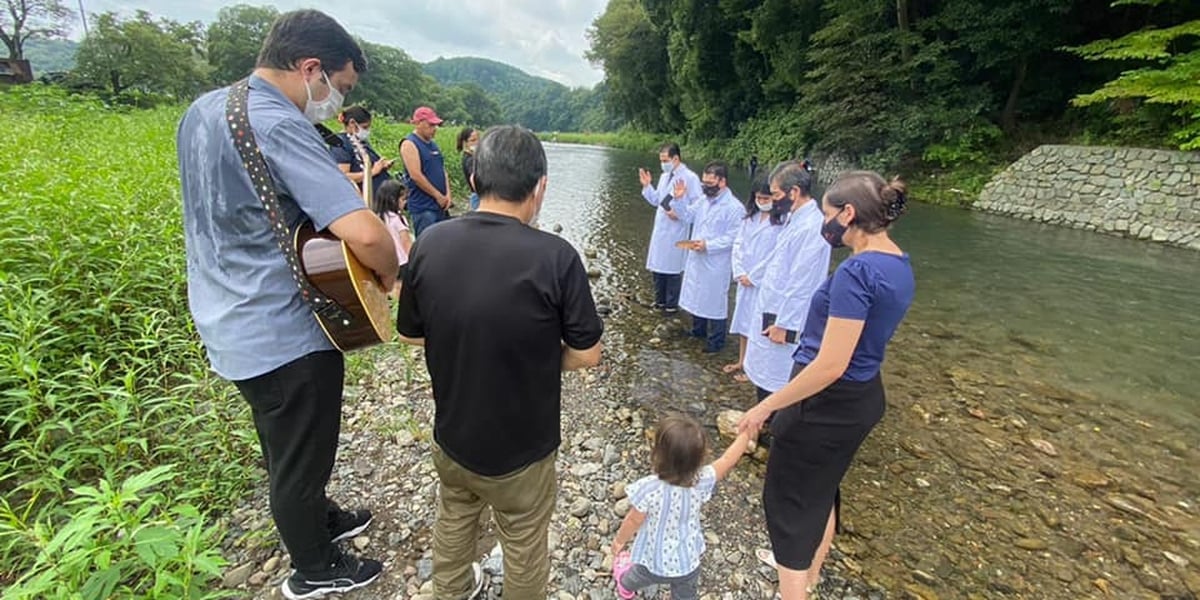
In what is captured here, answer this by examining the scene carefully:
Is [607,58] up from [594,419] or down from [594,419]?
up

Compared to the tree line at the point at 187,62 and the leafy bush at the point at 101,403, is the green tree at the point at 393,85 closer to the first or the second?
the tree line at the point at 187,62

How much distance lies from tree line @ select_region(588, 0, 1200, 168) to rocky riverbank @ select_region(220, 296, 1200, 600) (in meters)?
11.5

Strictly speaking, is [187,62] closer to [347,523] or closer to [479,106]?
[347,523]

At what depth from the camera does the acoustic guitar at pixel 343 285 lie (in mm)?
1642

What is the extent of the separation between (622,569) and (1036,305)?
7551mm

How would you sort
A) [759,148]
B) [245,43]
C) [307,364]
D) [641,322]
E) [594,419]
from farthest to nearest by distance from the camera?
[245,43] → [759,148] → [641,322] → [594,419] → [307,364]

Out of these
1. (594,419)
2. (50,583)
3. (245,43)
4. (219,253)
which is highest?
(245,43)

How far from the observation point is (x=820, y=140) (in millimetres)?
21516

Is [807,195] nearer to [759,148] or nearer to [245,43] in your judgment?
[759,148]

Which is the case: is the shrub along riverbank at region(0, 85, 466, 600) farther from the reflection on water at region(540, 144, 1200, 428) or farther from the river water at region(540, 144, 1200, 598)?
the reflection on water at region(540, 144, 1200, 428)

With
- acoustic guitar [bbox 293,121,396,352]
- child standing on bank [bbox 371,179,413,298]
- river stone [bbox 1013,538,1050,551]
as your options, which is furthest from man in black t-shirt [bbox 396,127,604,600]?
child standing on bank [bbox 371,179,413,298]

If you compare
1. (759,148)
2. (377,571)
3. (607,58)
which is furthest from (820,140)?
(607,58)

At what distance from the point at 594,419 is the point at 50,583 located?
299cm

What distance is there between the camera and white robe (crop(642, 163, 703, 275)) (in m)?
5.80
